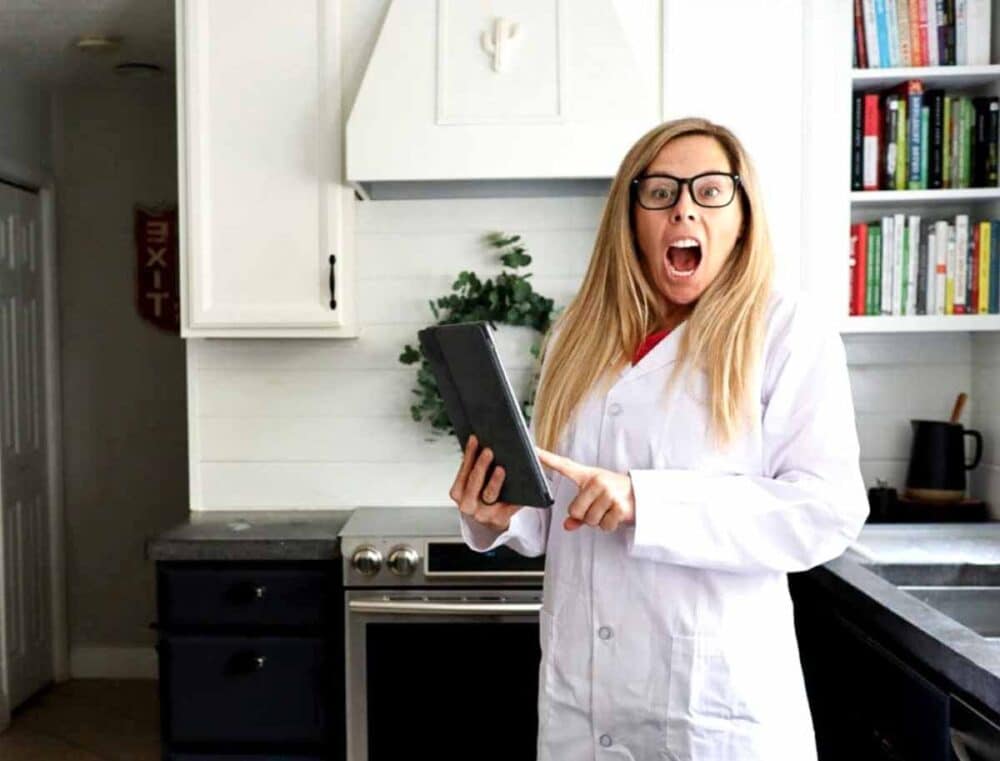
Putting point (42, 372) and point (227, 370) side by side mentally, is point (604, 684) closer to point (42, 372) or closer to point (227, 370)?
point (227, 370)

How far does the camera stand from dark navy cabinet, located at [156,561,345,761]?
2252 millimetres

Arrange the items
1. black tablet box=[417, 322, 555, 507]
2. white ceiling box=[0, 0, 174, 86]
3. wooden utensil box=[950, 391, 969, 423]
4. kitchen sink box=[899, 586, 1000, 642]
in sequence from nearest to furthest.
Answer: black tablet box=[417, 322, 555, 507] < kitchen sink box=[899, 586, 1000, 642] < wooden utensil box=[950, 391, 969, 423] < white ceiling box=[0, 0, 174, 86]

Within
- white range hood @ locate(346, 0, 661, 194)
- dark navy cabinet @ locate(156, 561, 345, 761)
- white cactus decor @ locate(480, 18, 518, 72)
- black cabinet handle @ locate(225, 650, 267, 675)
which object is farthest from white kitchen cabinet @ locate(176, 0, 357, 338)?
black cabinet handle @ locate(225, 650, 267, 675)

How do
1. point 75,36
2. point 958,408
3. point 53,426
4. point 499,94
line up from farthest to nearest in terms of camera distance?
point 53,426
point 75,36
point 958,408
point 499,94

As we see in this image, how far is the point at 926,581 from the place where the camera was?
6.25 feet

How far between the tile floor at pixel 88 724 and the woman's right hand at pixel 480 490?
252 cm

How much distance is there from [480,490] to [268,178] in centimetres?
150

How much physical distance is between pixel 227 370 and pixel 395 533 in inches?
31.4

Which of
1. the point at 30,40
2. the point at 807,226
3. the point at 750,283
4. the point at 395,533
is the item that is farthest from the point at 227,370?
the point at 750,283

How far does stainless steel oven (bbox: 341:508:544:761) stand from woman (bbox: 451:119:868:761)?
0.92m

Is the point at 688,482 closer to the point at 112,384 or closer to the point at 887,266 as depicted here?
the point at 887,266

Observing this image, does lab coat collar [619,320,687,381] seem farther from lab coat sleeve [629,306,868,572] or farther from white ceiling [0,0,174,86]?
white ceiling [0,0,174,86]

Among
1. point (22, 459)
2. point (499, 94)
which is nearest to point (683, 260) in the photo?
point (499, 94)

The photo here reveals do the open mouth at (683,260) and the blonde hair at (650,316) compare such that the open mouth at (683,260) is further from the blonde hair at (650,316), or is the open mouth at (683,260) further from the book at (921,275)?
the book at (921,275)
